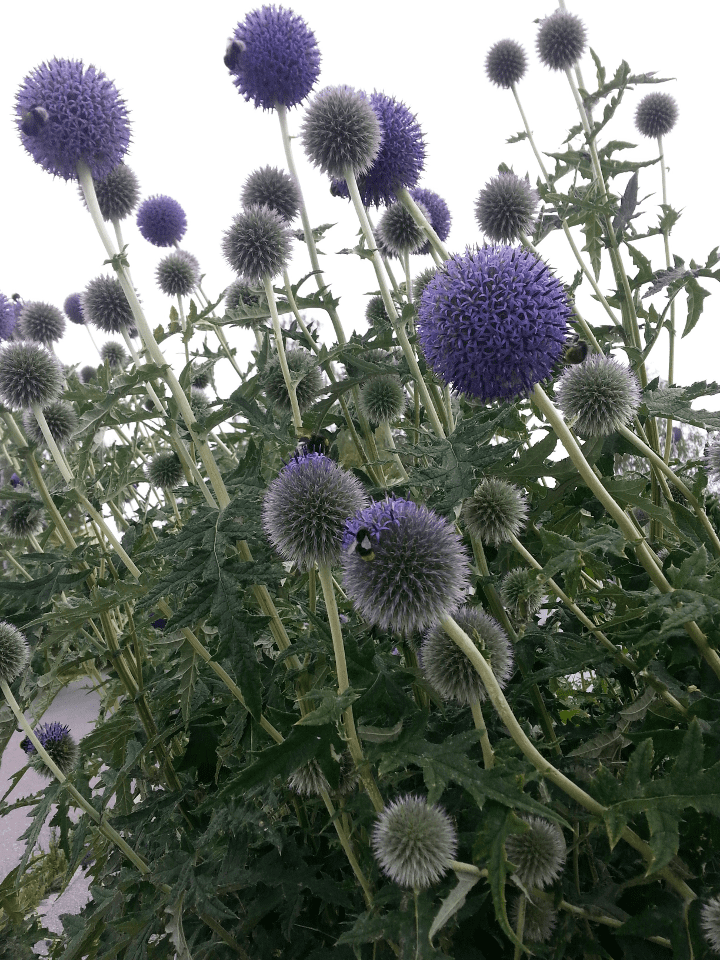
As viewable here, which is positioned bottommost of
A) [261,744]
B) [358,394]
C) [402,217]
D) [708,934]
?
[708,934]

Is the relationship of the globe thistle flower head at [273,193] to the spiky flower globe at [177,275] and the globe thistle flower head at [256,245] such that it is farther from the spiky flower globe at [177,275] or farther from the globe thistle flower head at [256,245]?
the spiky flower globe at [177,275]

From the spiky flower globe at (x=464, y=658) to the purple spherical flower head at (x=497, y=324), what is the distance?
0.50 metres

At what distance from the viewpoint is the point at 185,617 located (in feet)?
4.10

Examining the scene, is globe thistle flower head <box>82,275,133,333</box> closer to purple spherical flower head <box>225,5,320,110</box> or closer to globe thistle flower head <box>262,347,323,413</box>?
globe thistle flower head <box>262,347,323,413</box>

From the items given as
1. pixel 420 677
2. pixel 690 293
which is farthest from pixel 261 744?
pixel 690 293

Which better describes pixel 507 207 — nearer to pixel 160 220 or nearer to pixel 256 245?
pixel 256 245

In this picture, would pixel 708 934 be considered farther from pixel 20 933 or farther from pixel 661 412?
pixel 20 933

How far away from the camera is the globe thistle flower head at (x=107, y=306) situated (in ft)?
8.41

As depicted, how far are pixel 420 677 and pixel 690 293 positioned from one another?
139 cm

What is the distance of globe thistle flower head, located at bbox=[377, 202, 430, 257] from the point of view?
2.49 m

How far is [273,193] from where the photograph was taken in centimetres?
250

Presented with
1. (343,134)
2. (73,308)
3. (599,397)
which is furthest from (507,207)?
(73,308)

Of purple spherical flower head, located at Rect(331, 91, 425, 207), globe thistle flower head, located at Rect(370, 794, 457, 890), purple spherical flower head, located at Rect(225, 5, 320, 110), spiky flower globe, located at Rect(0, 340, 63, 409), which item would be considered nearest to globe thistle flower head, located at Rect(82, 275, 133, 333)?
spiky flower globe, located at Rect(0, 340, 63, 409)

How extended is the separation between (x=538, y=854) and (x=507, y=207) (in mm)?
2056
